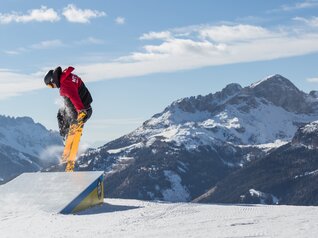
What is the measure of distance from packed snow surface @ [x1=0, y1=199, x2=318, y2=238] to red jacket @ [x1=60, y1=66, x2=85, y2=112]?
3282 millimetres

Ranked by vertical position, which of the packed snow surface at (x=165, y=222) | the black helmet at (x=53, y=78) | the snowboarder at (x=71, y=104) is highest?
the black helmet at (x=53, y=78)

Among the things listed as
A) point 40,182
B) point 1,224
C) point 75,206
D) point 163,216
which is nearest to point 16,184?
point 40,182

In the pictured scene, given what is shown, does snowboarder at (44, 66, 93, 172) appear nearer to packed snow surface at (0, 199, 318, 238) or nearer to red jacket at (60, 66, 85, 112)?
red jacket at (60, 66, 85, 112)

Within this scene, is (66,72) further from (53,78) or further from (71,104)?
(71,104)

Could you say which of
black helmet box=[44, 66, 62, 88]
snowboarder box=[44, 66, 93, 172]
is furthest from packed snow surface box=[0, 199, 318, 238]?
black helmet box=[44, 66, 62, 88]

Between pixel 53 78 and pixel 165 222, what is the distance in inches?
234

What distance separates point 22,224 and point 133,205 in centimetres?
407

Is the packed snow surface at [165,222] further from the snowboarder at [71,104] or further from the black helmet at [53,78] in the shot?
the black helmet at [53,78]

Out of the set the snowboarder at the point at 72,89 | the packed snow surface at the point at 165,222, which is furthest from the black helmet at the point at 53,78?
the packed snow surface at the point at 165,222

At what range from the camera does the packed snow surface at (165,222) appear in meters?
10.5

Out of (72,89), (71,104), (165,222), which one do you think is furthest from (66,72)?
(165,222)

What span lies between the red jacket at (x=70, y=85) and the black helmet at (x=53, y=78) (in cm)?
12

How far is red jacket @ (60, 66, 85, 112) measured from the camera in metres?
15.6

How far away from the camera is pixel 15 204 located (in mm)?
15547
